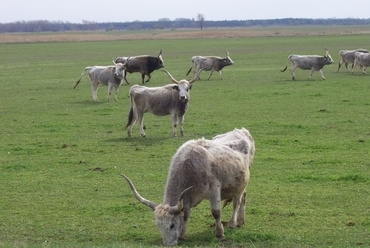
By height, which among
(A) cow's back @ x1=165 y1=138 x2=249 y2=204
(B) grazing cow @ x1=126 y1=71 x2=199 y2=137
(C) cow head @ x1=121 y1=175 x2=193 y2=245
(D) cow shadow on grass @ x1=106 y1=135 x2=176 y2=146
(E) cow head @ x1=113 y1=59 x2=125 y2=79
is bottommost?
(D) cow shadow on grass @ x1=106 y1=135 x2=176 y2=146

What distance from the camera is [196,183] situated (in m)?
8.91

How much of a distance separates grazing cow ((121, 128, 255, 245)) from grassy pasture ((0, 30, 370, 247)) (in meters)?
0.60

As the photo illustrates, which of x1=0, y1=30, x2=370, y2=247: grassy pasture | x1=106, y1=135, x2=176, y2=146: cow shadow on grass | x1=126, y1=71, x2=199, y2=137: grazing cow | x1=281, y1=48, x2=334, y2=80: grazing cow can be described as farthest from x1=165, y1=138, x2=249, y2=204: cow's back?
x1=281, y1=48, x2=334, y2=80: grazing cow

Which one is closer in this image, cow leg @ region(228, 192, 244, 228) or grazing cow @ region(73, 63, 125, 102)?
cow leg @ region(228, 192, 244, 228)

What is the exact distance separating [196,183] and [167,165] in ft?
17.4

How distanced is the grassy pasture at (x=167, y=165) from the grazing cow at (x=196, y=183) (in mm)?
596

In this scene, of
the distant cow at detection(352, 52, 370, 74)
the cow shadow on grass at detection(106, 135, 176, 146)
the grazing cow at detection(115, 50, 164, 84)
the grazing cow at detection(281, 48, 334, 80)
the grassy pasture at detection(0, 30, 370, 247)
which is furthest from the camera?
the distant cow at detection(352, 52, 370, 74)

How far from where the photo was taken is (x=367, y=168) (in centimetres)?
1341

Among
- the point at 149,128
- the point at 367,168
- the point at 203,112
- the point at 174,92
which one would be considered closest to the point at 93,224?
the point at 367,168

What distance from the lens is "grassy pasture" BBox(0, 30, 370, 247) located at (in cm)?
968

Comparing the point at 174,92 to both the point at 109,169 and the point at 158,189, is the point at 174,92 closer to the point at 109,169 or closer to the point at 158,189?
the point at 109,169

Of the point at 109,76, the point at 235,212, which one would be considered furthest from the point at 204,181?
the point at 109,76

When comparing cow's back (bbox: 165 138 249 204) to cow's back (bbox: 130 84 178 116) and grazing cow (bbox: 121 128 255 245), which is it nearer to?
grazing cow (bbox: 121 128 255 245)

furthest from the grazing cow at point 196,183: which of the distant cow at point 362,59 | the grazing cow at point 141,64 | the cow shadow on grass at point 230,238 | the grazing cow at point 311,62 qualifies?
Result: the distant cow at point 362,59
